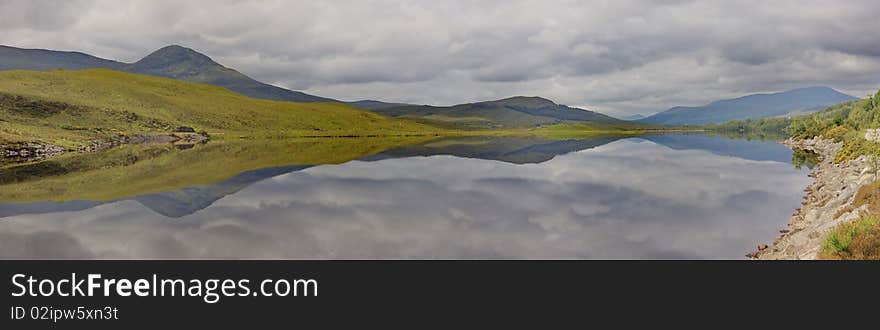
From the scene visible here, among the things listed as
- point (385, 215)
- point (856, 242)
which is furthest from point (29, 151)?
point (856, 242)

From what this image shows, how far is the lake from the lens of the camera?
19.2 m

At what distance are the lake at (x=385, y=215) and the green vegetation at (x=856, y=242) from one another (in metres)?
4.81

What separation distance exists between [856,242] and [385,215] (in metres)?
18.5

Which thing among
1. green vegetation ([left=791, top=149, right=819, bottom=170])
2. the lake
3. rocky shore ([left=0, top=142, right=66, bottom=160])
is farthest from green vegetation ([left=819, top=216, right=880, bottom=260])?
rocky shore ([left=0, top=142, right=66, bottom=160])

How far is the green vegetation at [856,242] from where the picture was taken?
13.1 metres

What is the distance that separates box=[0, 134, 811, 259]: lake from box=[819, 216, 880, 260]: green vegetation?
4809mm

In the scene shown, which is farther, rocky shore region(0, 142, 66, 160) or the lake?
rocky shore region(0, 142, 66, 160)

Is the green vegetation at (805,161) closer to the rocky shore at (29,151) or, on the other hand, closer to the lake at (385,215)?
the lake at (385,215)

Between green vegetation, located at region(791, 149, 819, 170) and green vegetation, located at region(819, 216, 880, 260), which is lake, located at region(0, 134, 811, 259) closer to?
green vegetation, located at region(819, 216, 880, 260)

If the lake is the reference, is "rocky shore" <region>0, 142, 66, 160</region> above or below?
above

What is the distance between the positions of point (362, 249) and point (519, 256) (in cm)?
570

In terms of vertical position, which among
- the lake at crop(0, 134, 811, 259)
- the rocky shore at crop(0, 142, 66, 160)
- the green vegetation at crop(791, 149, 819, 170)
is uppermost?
the rocky shore at crop(0, 142, 66, 160)

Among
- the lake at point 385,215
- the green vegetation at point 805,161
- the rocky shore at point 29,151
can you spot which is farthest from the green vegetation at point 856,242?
the rocky shore at point 29,151
